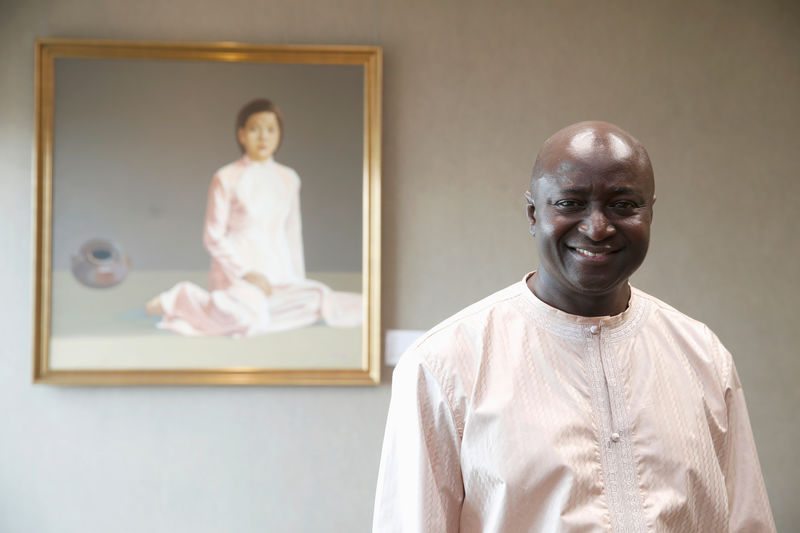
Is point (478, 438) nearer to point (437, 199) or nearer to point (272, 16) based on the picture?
point (437, 199)

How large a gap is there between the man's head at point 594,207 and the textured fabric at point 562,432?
12cm

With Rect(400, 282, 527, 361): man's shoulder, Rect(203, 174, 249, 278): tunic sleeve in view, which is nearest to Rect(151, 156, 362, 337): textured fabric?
Rect(203, 174, 249, 278): tunic sleeve

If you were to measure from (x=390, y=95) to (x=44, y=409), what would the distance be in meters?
1.62

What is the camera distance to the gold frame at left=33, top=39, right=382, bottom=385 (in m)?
2.76

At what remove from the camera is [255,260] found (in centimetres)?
281

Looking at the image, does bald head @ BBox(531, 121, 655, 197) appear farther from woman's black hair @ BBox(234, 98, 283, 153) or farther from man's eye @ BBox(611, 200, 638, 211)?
woman's black hair @ BBox(234, 98, 283, 153)

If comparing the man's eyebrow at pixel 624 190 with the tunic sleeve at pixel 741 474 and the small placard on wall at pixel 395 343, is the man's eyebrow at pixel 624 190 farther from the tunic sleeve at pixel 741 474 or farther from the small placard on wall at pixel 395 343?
the small placard on wall at pixel 395 343

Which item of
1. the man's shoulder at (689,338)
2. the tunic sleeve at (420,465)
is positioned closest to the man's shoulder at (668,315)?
the man's shoulder at (689,338)

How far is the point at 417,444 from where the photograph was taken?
133 cm

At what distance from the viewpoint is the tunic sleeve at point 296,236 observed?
9.25ft

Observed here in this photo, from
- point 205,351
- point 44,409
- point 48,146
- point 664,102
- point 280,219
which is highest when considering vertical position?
point 664,102

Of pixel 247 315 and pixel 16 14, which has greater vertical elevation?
pixel 16 14

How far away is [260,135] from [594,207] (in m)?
1.73

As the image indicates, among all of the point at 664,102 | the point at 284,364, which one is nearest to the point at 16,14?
the point at 284,364
